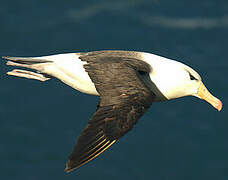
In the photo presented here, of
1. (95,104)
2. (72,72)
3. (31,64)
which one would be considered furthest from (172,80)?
(95,104)

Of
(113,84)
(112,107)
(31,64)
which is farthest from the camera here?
(31,64)

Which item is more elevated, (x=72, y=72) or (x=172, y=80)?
(x=72, y=72)

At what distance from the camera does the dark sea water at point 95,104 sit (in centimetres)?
1477

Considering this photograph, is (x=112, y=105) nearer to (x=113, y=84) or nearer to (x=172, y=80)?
(x=113, y=84)

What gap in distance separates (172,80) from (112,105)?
5.41ft

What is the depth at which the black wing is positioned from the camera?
8859 mm

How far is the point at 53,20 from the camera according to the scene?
16.8 m

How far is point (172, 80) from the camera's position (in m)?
10.6

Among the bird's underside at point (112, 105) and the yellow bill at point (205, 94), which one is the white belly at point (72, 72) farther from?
the yellow bill at point (205, 94)

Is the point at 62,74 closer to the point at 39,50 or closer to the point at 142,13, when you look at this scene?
the point at 39,50

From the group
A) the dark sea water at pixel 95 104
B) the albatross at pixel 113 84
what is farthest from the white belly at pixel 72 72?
the dark sea water at pixel 95 104

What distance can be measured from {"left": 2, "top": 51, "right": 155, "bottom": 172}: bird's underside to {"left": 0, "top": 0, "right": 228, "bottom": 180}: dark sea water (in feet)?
15.5

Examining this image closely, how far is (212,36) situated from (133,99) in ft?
26.5

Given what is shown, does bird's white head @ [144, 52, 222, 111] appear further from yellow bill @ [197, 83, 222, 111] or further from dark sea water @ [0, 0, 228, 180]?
dark sea water @ [0, 0, 228, 180]
